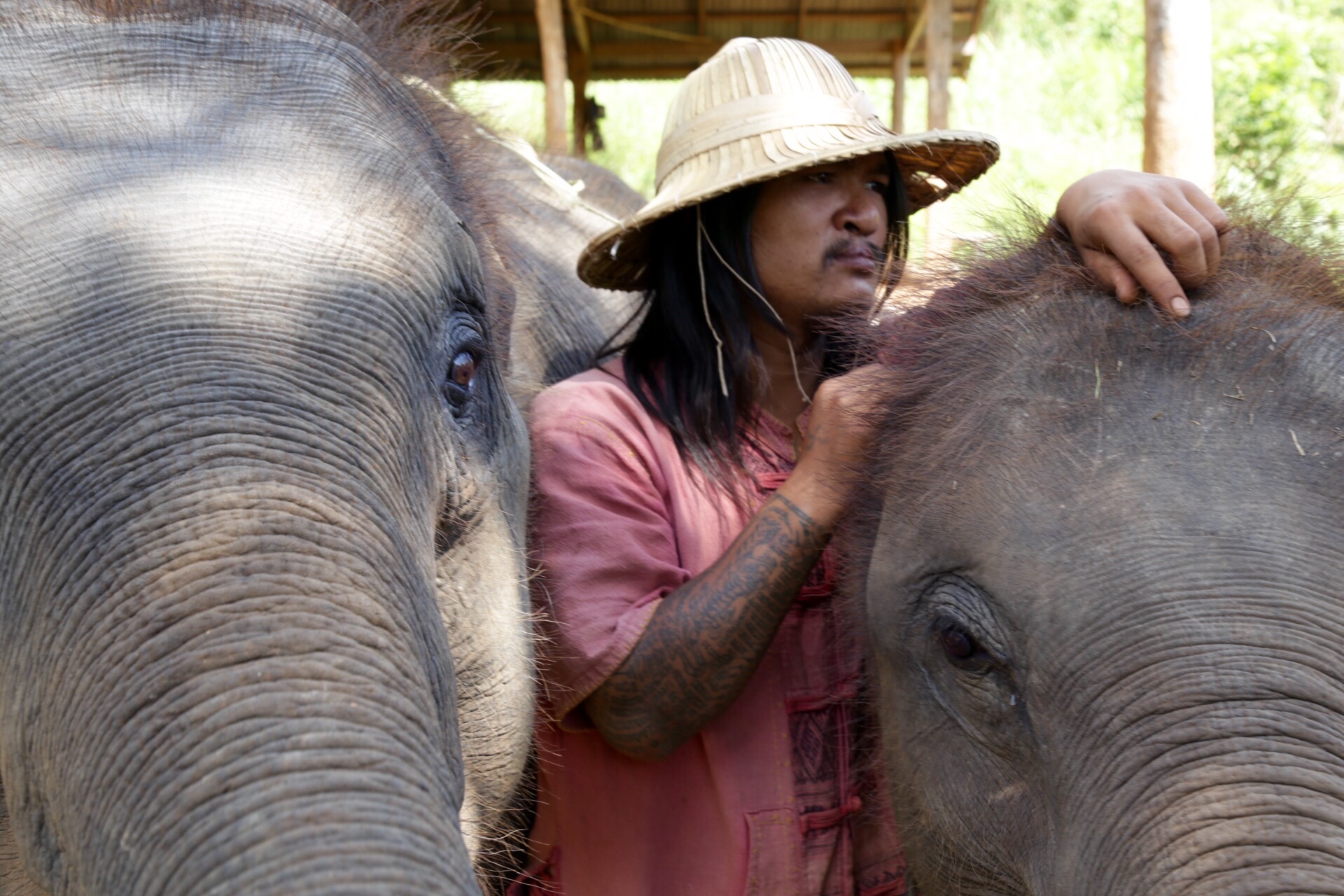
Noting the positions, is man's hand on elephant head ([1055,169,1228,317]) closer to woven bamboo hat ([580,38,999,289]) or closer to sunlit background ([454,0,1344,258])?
woven bamboo hat ([580,38,999,289])

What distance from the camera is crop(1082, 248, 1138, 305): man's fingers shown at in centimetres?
194

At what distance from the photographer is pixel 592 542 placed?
2.35m

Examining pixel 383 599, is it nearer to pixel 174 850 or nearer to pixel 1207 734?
pixel 174 850

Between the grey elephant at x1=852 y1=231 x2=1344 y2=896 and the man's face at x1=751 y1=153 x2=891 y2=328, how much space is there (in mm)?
450

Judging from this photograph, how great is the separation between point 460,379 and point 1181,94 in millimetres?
3490

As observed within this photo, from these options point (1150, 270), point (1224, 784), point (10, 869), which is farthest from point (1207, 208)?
point (10, 869)

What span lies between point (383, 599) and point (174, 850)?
344 mm

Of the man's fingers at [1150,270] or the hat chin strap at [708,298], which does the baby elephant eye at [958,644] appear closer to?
the man's fingers at [1150,270]

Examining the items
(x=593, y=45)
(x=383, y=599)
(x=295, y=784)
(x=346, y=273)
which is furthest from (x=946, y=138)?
(x=593, y=45)

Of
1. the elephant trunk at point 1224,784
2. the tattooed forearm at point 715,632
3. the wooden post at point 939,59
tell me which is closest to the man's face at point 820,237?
the tattooed forearm at point 715,632

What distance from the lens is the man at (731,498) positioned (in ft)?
7.45

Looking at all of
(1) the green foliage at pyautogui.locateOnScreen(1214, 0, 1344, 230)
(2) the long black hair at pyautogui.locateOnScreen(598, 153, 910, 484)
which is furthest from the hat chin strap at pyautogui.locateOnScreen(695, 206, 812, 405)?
(1) the green foliage at pyautogui.locateOnScreen(1214, 0, 1344, 230)

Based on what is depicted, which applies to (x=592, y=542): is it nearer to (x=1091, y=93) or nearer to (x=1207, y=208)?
(x=1207, y=208)

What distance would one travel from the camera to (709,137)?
2.64 m
